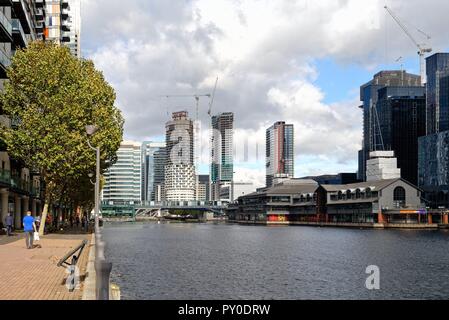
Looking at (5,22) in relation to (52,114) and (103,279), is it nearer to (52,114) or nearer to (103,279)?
(52,114)

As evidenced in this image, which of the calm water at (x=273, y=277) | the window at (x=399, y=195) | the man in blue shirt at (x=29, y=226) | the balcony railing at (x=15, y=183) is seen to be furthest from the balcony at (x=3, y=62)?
the window at (x=399, y=195)

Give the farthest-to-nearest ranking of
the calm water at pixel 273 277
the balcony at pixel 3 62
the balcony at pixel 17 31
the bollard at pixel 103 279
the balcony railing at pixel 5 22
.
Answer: the balcony at pixel 17 31
the balcony at pixel 3 62
the balcony railing at pixel 5 22
the calm water at pixel 273 277
the bollard at pixel 103 279

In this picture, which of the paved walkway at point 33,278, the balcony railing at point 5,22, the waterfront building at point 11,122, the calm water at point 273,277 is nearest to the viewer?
the paved walkway at point 33,278

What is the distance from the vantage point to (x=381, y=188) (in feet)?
541

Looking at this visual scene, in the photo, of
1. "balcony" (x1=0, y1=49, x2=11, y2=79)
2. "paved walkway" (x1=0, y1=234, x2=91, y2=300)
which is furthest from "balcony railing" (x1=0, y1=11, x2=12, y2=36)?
"paved walkway" (x1=0, y1=234, x2=91, y2=300)

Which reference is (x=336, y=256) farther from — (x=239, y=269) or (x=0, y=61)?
(x=0, y=61)

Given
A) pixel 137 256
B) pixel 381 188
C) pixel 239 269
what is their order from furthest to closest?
pixel 381 188 → pixel 137 256 → pixel 239 269

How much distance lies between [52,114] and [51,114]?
14 cm

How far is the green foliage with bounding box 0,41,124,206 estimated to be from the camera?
59938 mm

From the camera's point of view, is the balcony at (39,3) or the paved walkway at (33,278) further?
the balcony at (39,3)

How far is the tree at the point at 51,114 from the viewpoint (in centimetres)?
5994

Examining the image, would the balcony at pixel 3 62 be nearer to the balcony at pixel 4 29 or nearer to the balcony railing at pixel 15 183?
the balcony at pixel 4 29
